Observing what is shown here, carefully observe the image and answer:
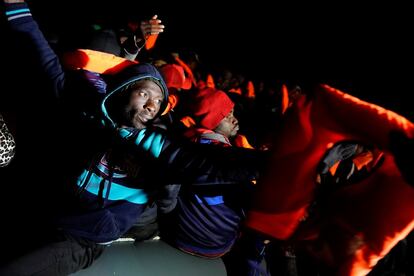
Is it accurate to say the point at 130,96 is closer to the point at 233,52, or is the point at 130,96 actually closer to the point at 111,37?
the point at 111,37

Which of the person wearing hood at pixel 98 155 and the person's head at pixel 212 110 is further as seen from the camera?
the person's head at pixel 212 110

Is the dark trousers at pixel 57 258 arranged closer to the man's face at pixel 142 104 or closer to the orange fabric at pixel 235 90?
the man's face at pixel 142 104

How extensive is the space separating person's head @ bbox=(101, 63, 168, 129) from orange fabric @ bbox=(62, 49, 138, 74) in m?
0.38

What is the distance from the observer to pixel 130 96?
1.75 m

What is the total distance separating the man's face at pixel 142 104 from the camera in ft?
5.70

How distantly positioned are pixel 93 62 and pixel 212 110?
110cm

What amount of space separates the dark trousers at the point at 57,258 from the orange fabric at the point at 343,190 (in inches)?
46.1

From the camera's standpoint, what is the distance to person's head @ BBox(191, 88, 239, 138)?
2750 millimetres

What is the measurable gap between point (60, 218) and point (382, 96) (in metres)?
4.84

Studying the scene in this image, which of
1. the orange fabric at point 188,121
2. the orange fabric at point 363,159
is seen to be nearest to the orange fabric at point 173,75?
the orange fabric at point 188,121

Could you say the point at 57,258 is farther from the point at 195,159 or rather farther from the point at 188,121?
the point at 188,121

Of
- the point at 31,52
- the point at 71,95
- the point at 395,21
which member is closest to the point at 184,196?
the point at 71,95

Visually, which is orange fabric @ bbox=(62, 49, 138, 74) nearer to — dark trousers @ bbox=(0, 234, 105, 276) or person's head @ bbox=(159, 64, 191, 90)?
person's head @ bbox=(159, 64, 191, 90)

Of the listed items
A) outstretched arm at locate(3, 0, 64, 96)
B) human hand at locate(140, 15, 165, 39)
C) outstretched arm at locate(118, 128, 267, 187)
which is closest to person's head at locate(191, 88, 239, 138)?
human hand at locate(140, 15, 165, 39)
